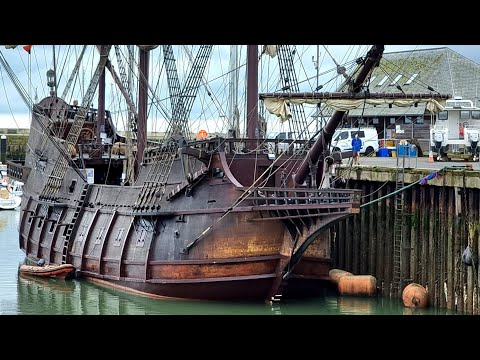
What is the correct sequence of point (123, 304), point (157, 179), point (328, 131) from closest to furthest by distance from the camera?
point (328, 131) < point (123, 304) < point (157, 179)

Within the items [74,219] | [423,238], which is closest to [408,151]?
[423,238]

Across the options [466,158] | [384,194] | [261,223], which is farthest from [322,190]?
[466,158]

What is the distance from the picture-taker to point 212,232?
21672 millimetres

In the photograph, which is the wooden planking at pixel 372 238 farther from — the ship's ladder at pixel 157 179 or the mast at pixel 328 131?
the ship's ladder at pixel 157 179

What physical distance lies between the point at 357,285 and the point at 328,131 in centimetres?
450

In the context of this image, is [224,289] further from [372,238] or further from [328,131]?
[372,238]

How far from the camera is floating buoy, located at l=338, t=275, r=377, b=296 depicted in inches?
915

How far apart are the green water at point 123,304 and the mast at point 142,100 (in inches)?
208

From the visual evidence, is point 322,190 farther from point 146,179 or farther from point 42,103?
point 42,103

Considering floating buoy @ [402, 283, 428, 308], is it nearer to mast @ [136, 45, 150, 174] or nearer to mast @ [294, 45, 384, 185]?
mast @ [294, 45, 384, 185]

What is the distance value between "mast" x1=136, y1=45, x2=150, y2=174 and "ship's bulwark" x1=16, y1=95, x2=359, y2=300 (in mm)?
3561

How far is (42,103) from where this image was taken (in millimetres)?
35594

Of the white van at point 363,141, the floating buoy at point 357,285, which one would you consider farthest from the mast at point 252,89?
the white van at point 363,141
